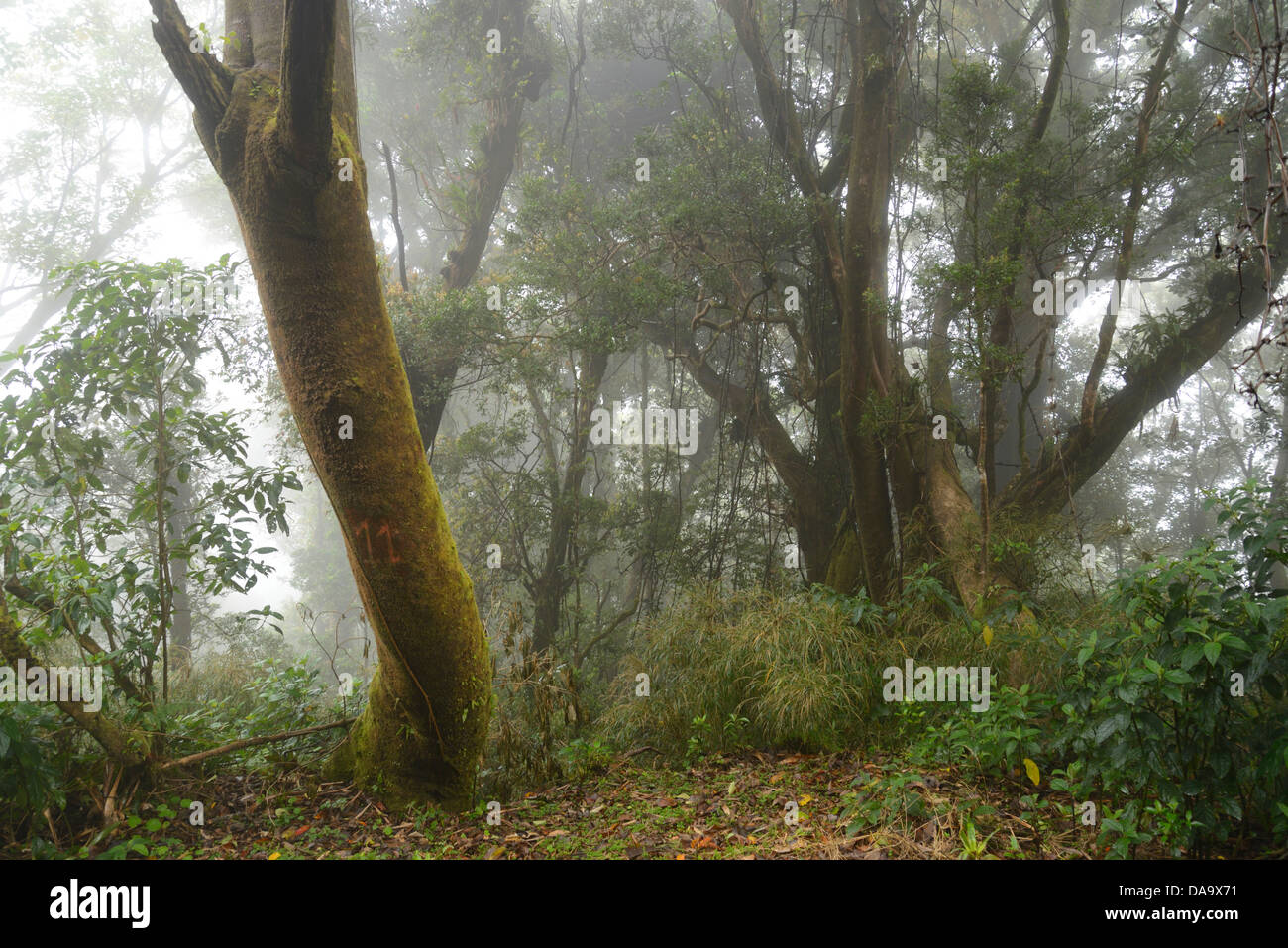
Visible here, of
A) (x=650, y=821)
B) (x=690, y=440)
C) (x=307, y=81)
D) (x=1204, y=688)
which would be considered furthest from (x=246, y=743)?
(x=690, y=440)

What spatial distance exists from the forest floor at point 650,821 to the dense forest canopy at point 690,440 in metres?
→ 0.08

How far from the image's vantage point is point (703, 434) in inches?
508

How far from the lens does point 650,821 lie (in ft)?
10.8

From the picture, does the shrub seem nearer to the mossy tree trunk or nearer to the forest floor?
the forest floor

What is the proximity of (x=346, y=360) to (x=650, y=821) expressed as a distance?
2.33 meters

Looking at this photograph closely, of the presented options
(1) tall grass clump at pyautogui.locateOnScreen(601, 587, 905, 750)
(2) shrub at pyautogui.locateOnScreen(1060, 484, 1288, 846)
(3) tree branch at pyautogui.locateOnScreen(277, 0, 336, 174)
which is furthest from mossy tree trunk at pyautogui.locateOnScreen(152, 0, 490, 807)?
(2) shrub at pyautogui.locateOnScreen(1060, 484, 1288, 846)

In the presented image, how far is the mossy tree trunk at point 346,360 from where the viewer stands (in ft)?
9.24

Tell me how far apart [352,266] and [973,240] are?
11.9ft

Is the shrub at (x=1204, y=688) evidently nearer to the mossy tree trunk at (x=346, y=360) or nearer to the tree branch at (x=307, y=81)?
the mossy tree trunk at (x=346, y=360)

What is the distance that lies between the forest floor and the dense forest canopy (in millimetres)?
83

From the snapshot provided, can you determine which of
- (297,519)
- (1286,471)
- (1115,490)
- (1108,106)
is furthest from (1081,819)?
(297,519)

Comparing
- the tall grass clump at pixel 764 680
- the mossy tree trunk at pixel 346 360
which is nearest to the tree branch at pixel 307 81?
the mossy tree trunk at pixel 346 360

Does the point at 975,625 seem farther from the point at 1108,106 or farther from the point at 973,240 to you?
the point at 1108,106

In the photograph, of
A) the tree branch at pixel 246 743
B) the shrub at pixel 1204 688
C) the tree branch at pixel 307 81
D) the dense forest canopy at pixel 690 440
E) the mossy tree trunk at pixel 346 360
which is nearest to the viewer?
the shrub at pixel 1204 688
